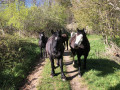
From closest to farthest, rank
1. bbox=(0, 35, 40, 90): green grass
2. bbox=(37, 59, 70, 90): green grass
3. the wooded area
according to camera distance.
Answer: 1. bbox=(37, 59, 70, 90): green grass
2. bbox=(0, 35, 40, 90): green grass
3. the wooded area

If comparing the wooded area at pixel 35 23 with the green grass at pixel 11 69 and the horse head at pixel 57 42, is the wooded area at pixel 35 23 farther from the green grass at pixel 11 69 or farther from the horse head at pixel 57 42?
the horse head at pixel 57 42

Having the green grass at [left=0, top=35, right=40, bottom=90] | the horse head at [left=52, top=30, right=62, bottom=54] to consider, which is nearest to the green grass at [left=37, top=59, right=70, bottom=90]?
the green grass at [left=0, top=35, right=40, bottom=90]

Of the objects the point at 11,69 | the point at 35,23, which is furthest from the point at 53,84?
the point at 35,23

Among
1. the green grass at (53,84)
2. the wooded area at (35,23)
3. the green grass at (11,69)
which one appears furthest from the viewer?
the wooded area at (35,23)

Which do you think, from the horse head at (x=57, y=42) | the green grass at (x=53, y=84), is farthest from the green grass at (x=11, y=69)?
the horse head at (x=57, y=42)

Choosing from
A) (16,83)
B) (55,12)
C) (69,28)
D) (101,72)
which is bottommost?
(16,83)

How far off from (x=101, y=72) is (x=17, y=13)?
1368 centimetres

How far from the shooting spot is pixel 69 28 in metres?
26.2

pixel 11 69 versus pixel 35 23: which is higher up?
pixel 35 23

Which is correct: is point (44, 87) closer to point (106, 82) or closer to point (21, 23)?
point (106, 82)

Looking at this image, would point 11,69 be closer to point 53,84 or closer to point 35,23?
point 53,84

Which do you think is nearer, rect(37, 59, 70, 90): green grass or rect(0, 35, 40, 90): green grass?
rect(37, 59, 70, 90): green grass

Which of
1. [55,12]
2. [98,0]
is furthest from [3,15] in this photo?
[98,0]

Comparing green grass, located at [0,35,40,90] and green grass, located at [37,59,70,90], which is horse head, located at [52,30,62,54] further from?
green grass, located at [0,35,40,90]
